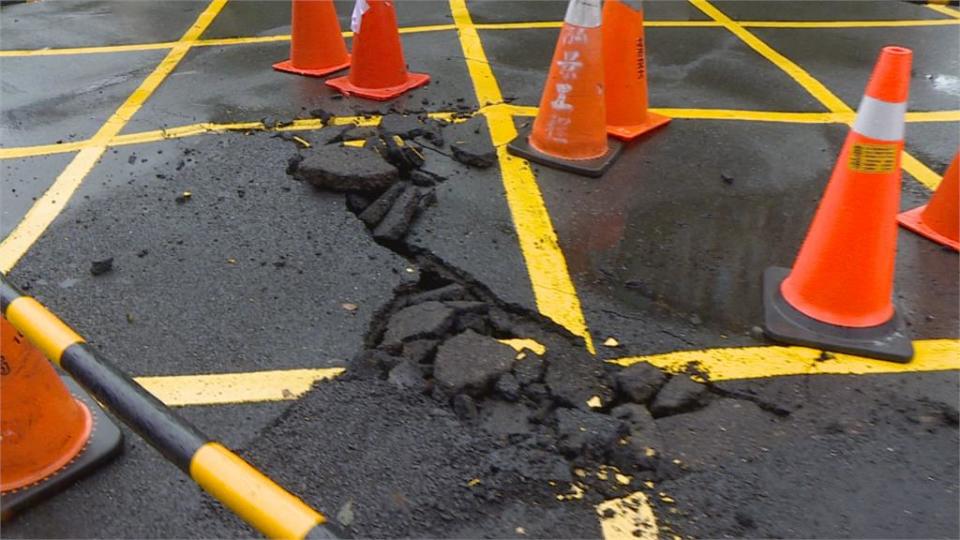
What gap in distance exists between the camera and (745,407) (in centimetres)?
260

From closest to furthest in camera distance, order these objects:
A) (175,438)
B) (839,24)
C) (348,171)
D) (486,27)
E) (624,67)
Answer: (175,438), (348,171), (624,67), (486,27), (839,24)

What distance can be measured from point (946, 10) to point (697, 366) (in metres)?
8.02

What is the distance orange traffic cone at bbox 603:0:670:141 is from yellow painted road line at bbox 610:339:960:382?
2117 millimetres

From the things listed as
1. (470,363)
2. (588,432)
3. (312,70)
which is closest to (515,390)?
(470,363)

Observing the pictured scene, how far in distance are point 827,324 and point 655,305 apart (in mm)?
727

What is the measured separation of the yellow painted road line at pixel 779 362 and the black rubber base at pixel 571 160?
5.47 feet

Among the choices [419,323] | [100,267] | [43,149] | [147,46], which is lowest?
[419,323]

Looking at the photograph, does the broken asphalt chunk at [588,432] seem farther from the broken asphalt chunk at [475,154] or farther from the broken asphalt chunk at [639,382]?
the broken asphalt chunk at [475,154]

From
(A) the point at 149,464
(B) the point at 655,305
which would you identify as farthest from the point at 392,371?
(B) the point at 655,305

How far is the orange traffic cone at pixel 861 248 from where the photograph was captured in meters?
2.78

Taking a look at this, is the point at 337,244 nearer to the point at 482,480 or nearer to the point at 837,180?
the point at 482,480

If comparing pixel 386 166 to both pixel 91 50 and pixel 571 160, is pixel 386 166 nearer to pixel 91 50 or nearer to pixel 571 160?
pixel 571 160

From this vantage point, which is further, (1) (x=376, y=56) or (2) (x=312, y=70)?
(2) (x=312, y=70)

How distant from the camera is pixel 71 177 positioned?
4324 millimetres
